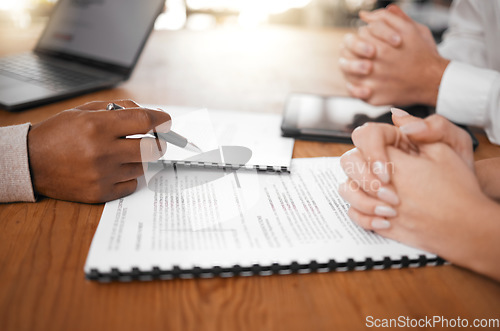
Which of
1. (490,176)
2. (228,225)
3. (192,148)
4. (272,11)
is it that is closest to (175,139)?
(192,148)

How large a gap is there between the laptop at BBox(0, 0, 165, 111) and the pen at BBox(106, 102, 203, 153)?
0.39m

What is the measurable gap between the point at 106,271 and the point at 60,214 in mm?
160

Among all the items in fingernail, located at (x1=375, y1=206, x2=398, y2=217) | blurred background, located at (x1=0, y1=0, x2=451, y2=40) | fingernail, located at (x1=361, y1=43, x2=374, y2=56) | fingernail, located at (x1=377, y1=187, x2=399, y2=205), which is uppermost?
fingernail, located at (x1=361, y1=43, x2=374, y2=56)

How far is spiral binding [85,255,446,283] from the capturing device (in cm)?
38

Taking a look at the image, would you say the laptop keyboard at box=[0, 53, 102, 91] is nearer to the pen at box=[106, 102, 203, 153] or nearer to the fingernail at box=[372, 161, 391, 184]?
the pen at box=[106, 102, 203, 153]

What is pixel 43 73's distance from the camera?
0.95 meters

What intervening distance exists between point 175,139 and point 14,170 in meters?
0.22

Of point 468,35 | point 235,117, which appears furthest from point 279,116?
point 468,35

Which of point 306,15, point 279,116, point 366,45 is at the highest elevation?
point 366,45

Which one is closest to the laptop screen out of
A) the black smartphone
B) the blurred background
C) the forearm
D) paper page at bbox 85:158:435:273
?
the black smartphone

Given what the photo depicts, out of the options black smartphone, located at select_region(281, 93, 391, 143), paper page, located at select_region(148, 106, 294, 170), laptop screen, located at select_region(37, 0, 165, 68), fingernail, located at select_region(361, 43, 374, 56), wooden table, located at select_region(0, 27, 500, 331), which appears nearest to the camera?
wooden table, located at select_region(0, 27, 500, 331)

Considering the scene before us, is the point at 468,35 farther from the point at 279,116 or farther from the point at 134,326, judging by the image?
the point at 134,326

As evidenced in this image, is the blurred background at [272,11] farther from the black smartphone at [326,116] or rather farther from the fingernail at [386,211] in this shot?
the fingernail at [386,211]

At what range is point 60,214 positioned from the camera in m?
0.49
